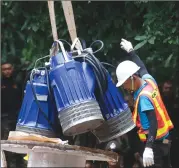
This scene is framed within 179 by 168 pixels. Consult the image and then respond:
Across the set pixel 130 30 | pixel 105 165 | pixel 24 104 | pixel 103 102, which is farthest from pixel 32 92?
pixel 130 30

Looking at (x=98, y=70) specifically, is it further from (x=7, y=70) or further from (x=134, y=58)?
(x=7, y=70)

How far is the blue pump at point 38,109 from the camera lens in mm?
4707

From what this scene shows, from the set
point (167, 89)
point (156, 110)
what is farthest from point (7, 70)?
point (156, 110)

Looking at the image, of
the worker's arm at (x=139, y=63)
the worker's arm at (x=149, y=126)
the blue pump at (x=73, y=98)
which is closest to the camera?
the blue pump at (x=73, y=98)

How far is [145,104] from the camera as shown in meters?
5.34

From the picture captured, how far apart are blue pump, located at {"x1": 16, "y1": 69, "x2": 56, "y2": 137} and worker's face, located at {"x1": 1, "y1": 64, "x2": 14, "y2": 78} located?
9.83ft

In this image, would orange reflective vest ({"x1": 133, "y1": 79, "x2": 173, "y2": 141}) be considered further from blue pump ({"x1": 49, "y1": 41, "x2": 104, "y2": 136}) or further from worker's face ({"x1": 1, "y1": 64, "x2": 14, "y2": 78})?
worker's face ({"x1": 1, "y1": 64, "x2": 14, "y2": 78})

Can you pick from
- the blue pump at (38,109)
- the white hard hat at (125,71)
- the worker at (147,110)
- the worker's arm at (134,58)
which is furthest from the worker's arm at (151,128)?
the blue pump at (38,109)

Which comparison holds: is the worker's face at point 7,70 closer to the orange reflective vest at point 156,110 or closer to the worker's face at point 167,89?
the worker's face at point 167,89

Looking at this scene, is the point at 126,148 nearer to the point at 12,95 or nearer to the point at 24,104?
the point at 12,95

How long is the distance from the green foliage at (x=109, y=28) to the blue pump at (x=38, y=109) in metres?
2.11

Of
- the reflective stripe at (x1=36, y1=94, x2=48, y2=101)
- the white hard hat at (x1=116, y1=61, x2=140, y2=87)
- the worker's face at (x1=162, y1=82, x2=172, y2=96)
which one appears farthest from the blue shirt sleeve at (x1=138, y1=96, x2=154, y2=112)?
the worker's face at (x1=162, y1=82, x2=172, y2=96)

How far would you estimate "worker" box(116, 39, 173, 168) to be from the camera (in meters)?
5.30

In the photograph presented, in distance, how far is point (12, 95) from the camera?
7.89 meters
